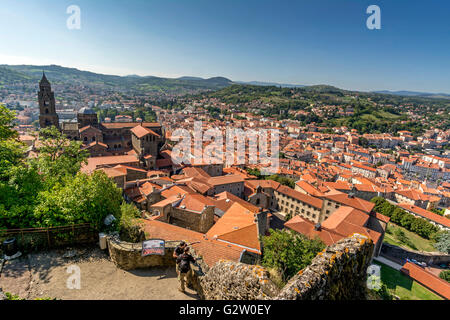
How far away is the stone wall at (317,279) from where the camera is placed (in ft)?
13.9

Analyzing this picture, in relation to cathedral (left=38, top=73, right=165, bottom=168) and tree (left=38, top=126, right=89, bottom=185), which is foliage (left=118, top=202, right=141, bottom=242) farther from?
cathedral (left=38, top=73, right=165, bottom=168)

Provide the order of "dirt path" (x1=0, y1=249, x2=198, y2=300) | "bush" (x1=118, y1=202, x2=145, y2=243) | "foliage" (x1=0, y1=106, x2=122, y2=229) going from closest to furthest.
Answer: "dirt path" (x1=0, y1=249, x2=198, y2=300)
"foliage" (x1=0, y1=106, x2=122, y2=229)
"bush" (x1=118, y1=202, x2=145, y2=243)

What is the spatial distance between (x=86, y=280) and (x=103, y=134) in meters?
44.4

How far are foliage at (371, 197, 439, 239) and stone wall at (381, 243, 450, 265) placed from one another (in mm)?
5788

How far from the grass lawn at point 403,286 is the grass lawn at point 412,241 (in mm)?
10259

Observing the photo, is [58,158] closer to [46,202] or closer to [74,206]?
[46,202]

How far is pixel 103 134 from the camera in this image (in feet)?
153

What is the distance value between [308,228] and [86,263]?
90.9ft

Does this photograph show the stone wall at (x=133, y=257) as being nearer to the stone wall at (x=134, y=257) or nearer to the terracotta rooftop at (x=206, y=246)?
the stone wall at (x=134, y=257)

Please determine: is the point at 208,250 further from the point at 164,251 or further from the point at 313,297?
the point at 313,297

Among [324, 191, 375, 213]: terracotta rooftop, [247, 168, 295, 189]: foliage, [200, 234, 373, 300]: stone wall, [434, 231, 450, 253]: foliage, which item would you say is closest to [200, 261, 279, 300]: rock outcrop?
[200, 234, 373, 300]: stone wall

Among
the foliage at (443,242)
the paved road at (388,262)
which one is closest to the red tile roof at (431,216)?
the foliage at (443,242)

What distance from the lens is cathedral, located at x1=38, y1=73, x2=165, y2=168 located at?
4006 cm

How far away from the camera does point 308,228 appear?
3053 cm
